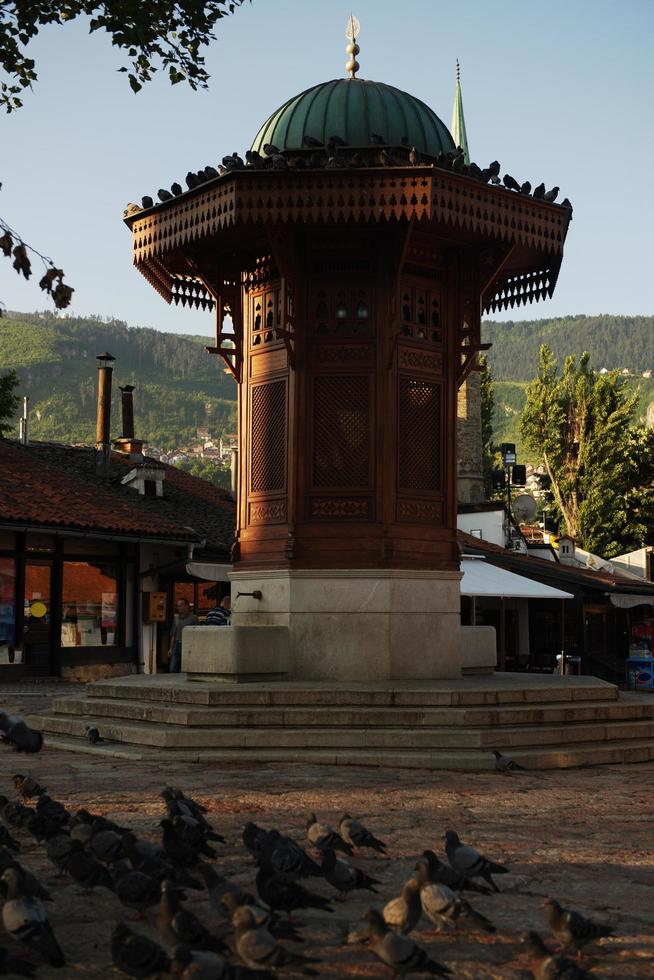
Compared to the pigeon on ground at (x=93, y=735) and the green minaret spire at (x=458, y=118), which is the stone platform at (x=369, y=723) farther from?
the green minaret spire at (x=458, y=118)

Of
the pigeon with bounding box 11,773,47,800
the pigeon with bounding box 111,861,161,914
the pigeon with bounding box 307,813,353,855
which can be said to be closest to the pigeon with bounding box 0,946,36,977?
the pigeon with bounding box 111,861,161,914

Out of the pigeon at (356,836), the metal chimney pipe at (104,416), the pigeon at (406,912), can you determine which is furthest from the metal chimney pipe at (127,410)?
the pigeon at (406,912)

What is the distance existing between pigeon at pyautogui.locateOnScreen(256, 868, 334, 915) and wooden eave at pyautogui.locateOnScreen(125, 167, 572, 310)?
28.8 feet

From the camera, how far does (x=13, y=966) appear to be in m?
4.54

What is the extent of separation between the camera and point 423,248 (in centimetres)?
1402

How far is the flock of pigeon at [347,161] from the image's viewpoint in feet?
42.4

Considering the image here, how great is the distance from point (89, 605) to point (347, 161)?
17.2m

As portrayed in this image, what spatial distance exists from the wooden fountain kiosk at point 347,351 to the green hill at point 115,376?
11390 cm

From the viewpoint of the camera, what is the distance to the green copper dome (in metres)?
14.2

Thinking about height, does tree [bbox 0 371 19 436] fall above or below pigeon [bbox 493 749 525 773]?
above

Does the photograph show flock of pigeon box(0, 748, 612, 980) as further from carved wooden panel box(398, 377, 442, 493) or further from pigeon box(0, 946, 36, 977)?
carved wooden panel box(398, 377, 442, 493)

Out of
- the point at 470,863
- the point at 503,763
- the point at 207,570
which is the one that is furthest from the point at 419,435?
the point at 207,570

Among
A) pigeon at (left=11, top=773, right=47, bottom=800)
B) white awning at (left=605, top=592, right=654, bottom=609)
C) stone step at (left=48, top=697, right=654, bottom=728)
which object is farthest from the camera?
white awning at (left=605, top=592, right=654, bottom=609)

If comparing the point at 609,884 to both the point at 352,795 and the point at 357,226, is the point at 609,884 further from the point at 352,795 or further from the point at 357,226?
the point at 357,226
